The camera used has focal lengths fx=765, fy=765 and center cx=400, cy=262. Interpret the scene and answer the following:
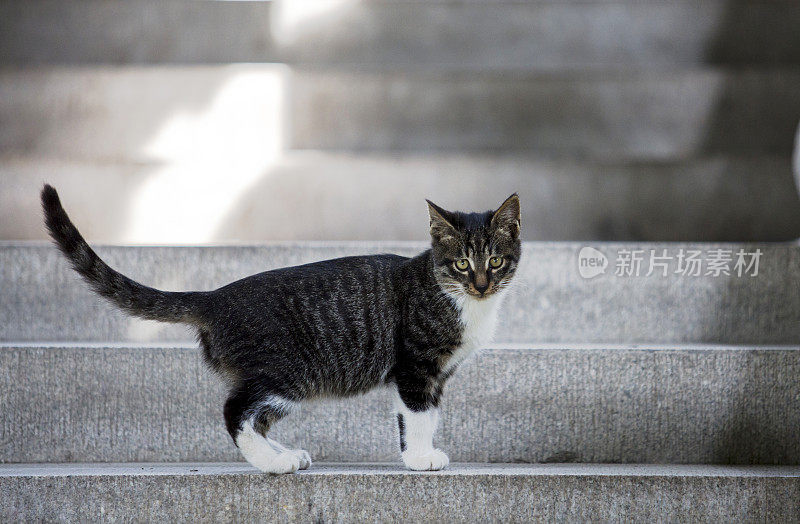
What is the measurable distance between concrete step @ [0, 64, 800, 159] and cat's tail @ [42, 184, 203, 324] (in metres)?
1.48

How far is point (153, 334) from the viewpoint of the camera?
2.18 m

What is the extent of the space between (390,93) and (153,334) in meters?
1.50

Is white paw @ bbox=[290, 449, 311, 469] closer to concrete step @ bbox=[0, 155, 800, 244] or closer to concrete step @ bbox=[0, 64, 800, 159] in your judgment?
concrete step @ bbox=[0, 155, 800, 244]

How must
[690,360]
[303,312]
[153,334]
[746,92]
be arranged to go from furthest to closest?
[746,92] < [153,334] < [690,360] < [303,312]

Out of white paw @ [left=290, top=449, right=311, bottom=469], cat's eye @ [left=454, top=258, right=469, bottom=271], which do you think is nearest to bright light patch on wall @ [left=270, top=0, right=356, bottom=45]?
cat's eye @ [left=454, top=258, right=469, bottom=271]

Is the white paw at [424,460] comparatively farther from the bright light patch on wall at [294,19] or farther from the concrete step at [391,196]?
the bright light patch on wall at [294,19]

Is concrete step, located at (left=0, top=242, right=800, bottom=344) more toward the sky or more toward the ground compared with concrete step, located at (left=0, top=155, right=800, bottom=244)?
more toward the ground

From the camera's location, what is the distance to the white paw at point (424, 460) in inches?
66.7

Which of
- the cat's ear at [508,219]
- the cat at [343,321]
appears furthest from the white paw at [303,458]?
the cat's ear at [508,219]

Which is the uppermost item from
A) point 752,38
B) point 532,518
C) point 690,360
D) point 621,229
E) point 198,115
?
point 752,38

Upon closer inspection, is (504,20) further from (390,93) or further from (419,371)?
(419,371)

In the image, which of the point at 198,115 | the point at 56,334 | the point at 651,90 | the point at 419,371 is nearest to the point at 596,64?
the point at 651,90

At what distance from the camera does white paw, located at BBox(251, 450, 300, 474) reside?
5.34 ft

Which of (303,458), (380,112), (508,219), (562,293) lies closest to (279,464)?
(303,458)
